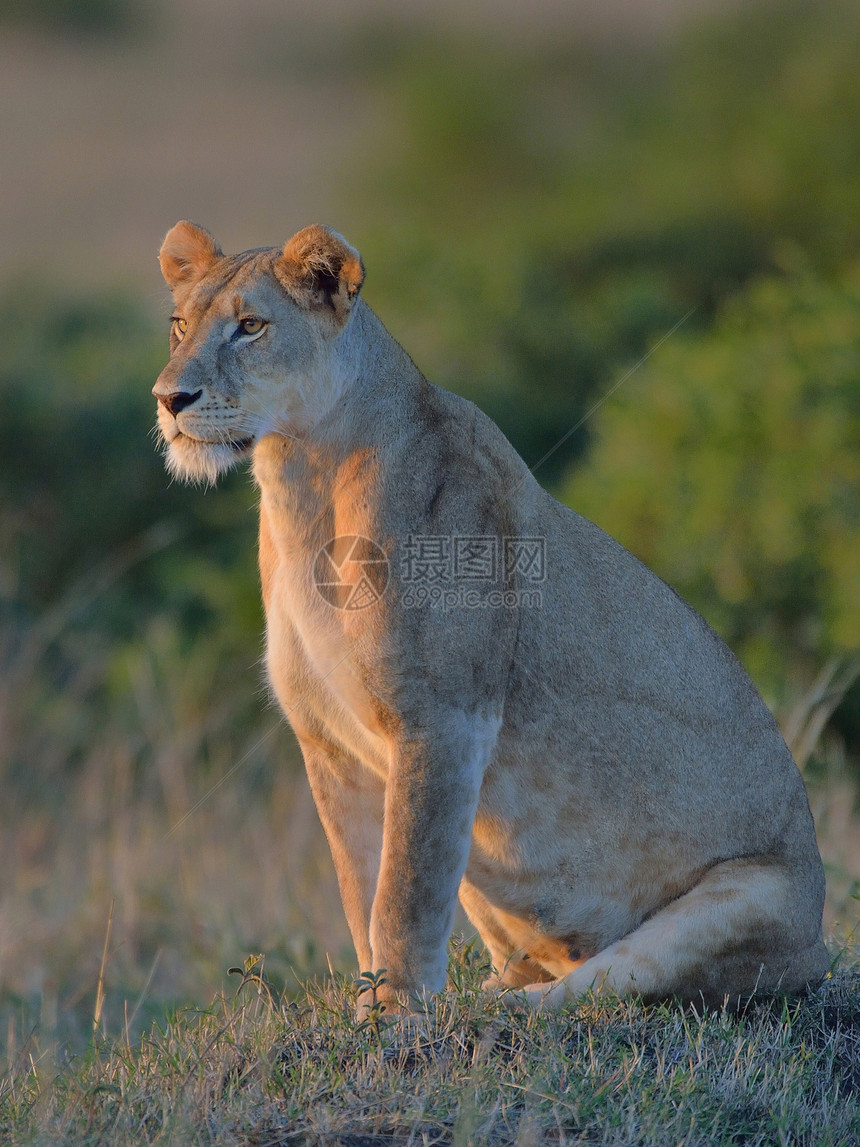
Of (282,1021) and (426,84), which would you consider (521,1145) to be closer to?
(282,1021)

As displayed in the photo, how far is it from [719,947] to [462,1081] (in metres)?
0.98

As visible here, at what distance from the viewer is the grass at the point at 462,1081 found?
3250 mm

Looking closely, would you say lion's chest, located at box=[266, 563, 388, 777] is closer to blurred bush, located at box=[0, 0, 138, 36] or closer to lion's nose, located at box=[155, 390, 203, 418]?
lion's nose, located at box=[155, 390, 203, 418]

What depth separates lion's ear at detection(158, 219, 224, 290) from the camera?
4.48 m

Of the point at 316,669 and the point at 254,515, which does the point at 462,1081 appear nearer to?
the point at 316,669

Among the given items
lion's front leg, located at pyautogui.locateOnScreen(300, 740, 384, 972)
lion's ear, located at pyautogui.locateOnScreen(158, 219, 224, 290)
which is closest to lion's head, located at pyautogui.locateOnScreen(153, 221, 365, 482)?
lion's ear, located at pyautogui.locateOnScreen(158, 219, 224, 290)

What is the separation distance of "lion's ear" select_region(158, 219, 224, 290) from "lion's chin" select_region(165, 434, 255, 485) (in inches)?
26.1

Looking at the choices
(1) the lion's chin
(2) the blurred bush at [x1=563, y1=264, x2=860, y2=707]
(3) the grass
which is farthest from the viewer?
(2) the blurred bush at [x1=563, y1=264, x2=860, y2=707]

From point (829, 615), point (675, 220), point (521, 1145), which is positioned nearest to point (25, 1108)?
point (521, 1145)

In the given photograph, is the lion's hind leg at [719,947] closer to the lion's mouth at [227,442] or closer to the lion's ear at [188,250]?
the lion's mouth at [227,442]

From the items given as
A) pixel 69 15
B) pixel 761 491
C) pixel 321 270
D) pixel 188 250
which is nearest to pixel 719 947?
pixel 321 270

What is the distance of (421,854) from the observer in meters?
3.92

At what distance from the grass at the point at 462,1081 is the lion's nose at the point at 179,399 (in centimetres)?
159

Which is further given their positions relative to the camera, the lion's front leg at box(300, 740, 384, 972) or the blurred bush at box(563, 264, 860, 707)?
the blurred bush at box(563, 264, 860, 707)
